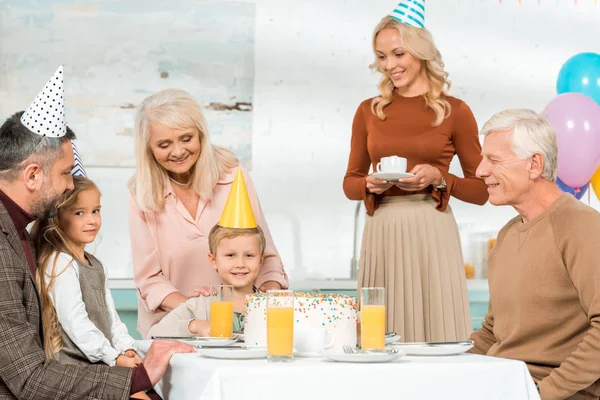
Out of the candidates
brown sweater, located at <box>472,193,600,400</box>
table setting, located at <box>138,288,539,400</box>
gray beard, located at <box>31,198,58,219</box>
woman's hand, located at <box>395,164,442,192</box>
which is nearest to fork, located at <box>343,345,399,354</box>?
table setting, located at <box>138,288,539,400</box>

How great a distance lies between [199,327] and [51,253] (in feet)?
1.48

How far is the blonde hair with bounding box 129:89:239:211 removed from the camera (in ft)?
9.26

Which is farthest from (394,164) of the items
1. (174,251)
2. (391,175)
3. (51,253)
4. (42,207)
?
(42,207)

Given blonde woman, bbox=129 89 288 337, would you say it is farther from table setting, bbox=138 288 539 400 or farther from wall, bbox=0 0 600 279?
wall, bbox=0 0 600 279

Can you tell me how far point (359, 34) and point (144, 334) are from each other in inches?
122

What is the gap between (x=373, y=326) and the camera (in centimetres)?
170

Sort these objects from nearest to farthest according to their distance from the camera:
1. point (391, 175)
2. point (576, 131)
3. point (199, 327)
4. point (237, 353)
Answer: point (237, 353) → point (199, 327) → point (391, 175) → point (576, 131)

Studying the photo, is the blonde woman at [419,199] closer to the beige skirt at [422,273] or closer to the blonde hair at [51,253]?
the beige skirt at [422,273]

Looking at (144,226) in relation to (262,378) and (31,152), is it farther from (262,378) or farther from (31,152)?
(262,378)

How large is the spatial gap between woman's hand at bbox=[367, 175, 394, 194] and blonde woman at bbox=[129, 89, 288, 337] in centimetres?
44

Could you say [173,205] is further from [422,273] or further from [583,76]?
[583,76]

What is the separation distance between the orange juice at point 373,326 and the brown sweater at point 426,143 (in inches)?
55.6

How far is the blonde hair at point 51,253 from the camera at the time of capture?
6.85ft

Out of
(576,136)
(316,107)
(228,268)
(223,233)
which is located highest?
(316,107)
